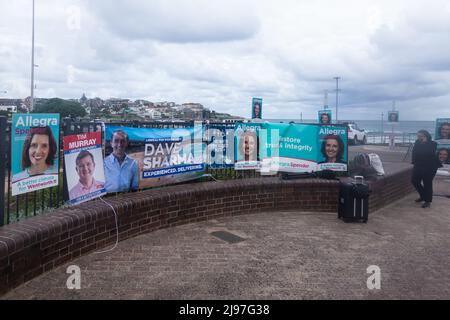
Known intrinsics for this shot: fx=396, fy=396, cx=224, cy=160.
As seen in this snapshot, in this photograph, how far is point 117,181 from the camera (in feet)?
21.0

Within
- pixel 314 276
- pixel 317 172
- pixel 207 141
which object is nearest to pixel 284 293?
pixel 314 276

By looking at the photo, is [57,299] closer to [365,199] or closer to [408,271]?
[408,271]

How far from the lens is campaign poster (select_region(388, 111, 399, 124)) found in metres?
27.7

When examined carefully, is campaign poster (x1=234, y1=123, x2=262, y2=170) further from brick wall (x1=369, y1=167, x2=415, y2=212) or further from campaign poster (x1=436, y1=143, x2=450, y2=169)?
campaign poster (x1=436, y1=143, x2=450, y2=169)

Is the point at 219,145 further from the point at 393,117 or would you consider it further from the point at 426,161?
the point at 393,117

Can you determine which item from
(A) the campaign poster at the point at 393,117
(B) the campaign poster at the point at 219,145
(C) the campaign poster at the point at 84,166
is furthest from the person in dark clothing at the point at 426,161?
(A) the campaign poster at the point at 393,117

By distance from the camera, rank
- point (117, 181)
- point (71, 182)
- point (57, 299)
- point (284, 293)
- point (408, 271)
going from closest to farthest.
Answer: point (57, 299) < point (284, 293) < point (408, 271) < point (71, 182) < point (117, 181)

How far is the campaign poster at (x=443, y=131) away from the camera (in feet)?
50.4

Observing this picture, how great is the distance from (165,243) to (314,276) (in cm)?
226

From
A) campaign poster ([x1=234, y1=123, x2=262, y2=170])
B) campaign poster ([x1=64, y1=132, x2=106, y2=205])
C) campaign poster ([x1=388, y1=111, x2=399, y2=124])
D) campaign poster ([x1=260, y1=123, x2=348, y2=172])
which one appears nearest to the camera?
campaign poster ([x1=64, y1=132, x2=106, y2=205])

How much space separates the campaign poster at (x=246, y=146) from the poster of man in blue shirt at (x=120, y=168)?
8.56 feet

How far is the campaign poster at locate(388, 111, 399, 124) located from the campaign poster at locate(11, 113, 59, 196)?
26.6m

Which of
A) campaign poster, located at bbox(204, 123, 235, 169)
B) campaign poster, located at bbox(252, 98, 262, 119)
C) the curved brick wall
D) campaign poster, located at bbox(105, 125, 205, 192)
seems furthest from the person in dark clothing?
campaign poster, located at bbox(252, 98, 262, 119)

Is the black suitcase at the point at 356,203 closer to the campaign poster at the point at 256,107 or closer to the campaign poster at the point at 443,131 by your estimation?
the campaign poster at the point at 443,131
